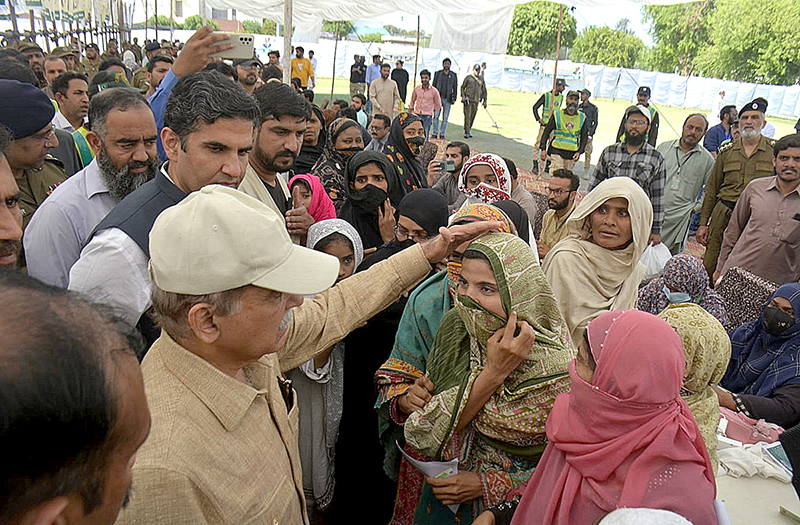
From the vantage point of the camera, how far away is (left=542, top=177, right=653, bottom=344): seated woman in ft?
10.6

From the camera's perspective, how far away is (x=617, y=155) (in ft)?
22.2

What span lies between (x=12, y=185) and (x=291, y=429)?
1119 millimetres

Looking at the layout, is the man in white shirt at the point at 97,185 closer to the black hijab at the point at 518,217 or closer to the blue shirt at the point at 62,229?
the blue shirt at the point at 62,229

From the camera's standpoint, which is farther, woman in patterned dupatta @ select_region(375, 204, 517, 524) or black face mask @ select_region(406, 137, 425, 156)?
black face mask @ select_region(406, 137, 425, 156)

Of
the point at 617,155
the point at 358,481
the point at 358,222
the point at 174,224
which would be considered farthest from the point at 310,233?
the point at 617,155

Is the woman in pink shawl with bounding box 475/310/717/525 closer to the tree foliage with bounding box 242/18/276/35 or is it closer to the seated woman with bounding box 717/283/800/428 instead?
the seated woman with bounding box 717/283/800/428

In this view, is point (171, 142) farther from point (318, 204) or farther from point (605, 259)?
point (605, 259)

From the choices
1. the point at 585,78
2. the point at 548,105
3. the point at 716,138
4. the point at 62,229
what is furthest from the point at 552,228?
the point at 585,78

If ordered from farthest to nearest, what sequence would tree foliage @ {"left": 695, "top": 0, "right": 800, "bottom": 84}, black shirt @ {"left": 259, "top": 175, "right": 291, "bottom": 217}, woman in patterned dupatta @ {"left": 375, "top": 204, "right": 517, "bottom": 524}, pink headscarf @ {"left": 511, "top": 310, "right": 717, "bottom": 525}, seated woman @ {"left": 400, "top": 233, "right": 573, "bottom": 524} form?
1. tree foliage @ {"left": 695, "top": 0, "right": 800, "bottom": 84}
2. black shirt @ {"left": 259, "top": 175, "right": 291, "bottom": 217}
3. woman in patterned dupatta @ {"left": 375, "top": 204, "right": 517, "bottom": 524}
4. seated woman @ {"left": 400, "top": 233, "right": 573, "bottom": 524}
5. pink headscarf @ {"left": 511, "top": 310, "right": 717, "bottom": 525}

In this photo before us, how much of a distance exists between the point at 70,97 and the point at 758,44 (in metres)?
52.6

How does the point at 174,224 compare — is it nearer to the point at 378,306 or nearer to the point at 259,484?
the point at 259,484

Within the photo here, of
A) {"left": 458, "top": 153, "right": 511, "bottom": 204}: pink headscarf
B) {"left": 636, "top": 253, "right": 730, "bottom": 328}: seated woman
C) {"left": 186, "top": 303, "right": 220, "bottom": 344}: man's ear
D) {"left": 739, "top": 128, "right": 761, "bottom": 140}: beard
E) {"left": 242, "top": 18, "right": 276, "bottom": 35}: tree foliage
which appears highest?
{"left": 242, "top": 18, "right": 276, "bottom": 35}: tree foliage

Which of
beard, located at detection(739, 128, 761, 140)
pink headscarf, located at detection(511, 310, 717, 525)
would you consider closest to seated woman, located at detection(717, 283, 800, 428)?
pink headscarf, located at detection(511, 310, 717, 525)

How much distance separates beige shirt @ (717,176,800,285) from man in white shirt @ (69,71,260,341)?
5334mm
